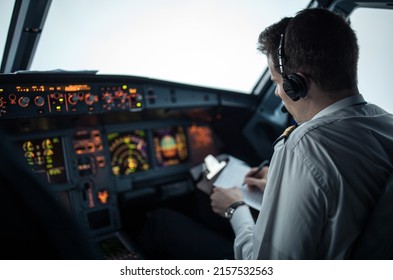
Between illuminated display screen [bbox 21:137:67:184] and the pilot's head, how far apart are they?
116cm

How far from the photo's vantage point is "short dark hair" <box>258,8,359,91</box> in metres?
0.85

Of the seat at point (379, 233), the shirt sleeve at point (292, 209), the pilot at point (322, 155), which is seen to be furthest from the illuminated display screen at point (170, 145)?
the seat at point (379, 233)

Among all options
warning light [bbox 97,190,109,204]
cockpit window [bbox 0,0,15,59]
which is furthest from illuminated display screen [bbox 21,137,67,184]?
cockpit window [bbox 0,0,15,59]

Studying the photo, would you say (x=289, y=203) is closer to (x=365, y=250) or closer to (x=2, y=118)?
(x=365, y=250)

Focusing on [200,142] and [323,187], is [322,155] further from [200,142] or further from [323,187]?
[200,142]

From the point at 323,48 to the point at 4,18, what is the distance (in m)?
1.19

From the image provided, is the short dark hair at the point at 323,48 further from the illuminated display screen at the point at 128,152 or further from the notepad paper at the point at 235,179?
the illuminated display screen at the point at 128,152

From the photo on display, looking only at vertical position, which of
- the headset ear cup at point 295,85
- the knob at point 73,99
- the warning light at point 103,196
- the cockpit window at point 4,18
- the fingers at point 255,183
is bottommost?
the warning light at point 103,196

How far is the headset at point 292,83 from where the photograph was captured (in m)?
0.89

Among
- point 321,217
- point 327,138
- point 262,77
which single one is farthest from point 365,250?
point 262,77

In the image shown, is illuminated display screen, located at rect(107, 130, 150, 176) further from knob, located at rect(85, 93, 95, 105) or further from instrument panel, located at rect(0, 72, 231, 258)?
knob, located at rect(85, 93, 95, 105)

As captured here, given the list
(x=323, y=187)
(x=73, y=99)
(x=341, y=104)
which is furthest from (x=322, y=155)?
(x=73, y=99)

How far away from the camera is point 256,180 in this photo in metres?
1.45

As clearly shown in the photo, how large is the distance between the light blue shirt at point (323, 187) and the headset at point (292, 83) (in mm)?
100
